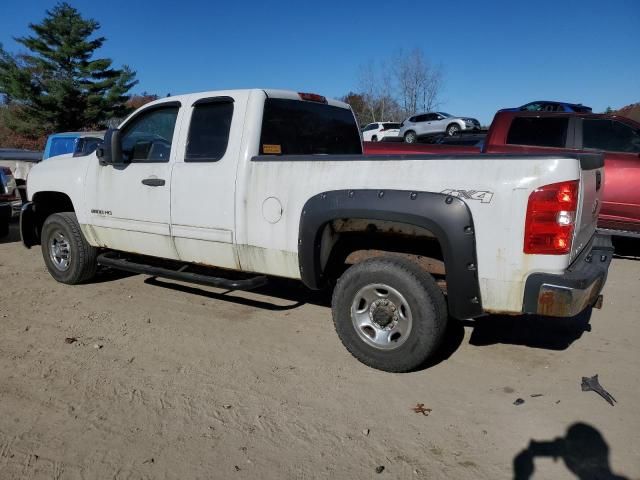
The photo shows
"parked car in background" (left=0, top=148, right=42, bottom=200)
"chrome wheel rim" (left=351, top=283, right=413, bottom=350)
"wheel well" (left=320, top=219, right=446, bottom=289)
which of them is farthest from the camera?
"parked car in background" (left=0, top=148, right=42, bottom=200)

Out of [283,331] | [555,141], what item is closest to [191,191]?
[283,331]

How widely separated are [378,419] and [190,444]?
3.59 feet

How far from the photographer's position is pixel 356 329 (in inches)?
147

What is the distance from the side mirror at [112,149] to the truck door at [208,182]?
0.76 meters

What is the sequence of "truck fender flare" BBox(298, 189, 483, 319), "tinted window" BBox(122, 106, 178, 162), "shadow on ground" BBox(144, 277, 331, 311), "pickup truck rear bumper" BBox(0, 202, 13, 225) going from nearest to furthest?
"truck fender flare" BBox(298, 189, 483, 319), "tinted window" BBox(122, 106, 178, 162), "shadow on ground" BBox(144, 277, 331, 311), "pickup truck rear bumper" BBox(0, 202, 13, 225)

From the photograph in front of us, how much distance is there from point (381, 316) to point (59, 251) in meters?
3.98

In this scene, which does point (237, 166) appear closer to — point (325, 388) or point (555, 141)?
point (325, 388)

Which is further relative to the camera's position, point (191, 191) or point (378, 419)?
point (191, 191)

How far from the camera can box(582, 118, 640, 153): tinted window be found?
23.3 feet

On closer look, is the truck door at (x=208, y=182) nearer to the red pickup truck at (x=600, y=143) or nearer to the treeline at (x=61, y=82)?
the red pickup truck at (x=600, y=143)

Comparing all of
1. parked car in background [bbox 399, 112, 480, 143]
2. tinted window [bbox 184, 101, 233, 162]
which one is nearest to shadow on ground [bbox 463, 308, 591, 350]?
tinted window [bbox 184, 101, 233, 162]

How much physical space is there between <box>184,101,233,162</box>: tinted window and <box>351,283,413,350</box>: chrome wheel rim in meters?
1.65

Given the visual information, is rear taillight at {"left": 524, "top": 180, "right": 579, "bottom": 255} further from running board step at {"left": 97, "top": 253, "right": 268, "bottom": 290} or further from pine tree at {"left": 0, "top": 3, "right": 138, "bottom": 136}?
pine tree at {"left": 0, "top": 3, "right": 138, "bottom": 136}

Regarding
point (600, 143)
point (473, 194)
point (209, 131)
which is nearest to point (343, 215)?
point (473, 194)
